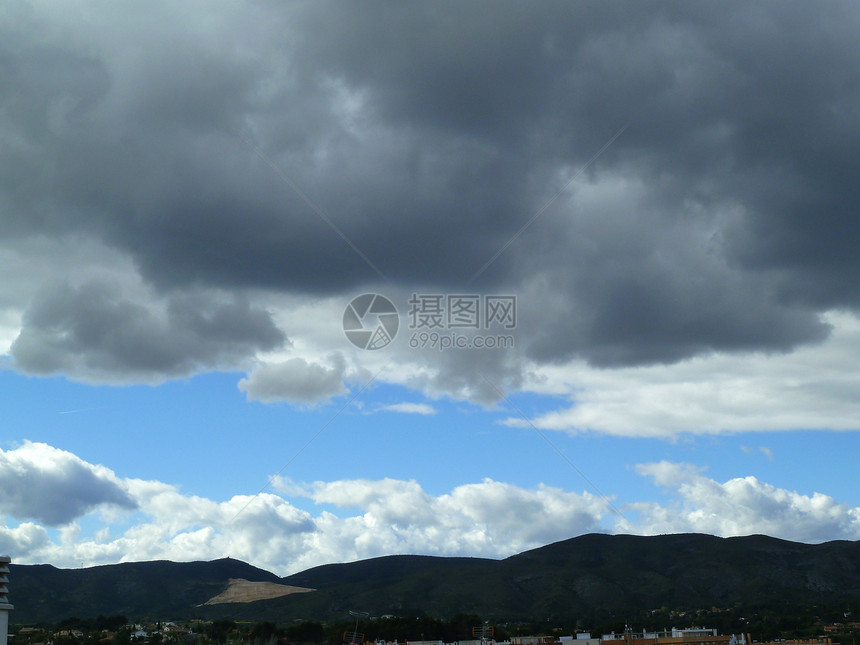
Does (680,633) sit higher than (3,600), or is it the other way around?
(3,600)

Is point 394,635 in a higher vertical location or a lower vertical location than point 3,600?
lower

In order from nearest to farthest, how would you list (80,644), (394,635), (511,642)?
(511,642), (80,644), (394,635)

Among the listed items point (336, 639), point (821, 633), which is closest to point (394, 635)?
point (336, 639)

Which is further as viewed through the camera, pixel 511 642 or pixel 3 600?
pixel 511 642

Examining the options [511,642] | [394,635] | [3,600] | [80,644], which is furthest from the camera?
[394,635]

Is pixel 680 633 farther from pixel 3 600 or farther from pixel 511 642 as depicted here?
pixel 3 600

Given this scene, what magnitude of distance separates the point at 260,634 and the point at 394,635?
32.7 meters

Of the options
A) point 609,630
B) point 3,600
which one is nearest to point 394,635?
point 609,630

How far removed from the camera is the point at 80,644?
7106 inches

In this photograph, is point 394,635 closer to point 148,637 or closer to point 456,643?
point 456,643

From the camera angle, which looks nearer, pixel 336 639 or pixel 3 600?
pixel 3 600

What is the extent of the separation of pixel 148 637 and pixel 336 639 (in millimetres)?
46372

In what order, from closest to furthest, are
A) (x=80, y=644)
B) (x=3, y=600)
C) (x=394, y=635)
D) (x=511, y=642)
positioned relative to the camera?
(x=3, y=600), (x=511, y=642), (x=80, y=644), (x=394, y=635)

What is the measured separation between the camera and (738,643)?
170625 mm
